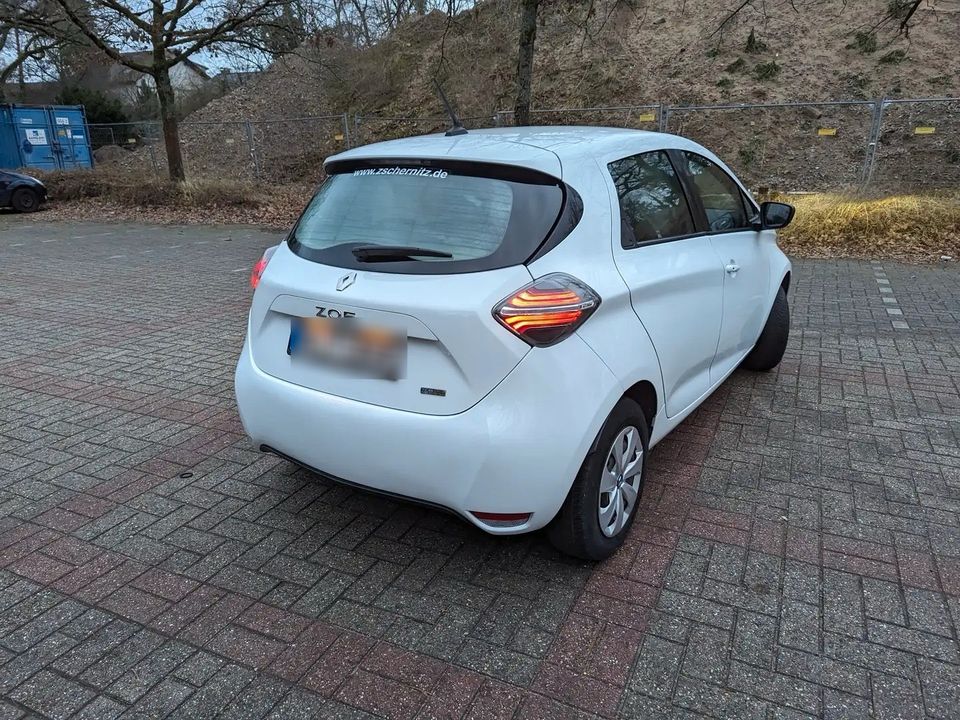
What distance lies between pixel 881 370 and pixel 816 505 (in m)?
2.51

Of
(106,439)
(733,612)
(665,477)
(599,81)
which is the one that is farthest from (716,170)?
(599,81)

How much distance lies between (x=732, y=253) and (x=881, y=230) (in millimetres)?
8523

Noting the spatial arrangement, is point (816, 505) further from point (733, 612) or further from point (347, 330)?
point (347, 330)

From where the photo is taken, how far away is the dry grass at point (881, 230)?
10469 millimetres

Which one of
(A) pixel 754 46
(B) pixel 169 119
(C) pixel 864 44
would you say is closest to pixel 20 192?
(B) pixel 169 119

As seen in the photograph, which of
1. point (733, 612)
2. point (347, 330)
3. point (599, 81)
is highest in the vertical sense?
point (599, 81)

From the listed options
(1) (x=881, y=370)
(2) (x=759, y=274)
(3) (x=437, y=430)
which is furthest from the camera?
(1) (x=881, y=370)

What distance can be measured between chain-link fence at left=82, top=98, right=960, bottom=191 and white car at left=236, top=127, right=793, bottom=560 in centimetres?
1180

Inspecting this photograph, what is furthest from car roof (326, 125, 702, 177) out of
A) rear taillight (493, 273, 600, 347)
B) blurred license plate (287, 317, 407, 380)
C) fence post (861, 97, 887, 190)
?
fence post (861, 97, 887, 190)

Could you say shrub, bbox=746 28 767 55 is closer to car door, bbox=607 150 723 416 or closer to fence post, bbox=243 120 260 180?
fence post, bbox=243 120 260 180

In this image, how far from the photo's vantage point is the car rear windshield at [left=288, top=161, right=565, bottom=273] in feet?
8.54

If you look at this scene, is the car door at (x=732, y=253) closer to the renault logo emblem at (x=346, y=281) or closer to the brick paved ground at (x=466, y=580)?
the brick paved ground at (x=466, y=580)

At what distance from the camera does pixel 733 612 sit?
2.59m

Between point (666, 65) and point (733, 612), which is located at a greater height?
point (666, 65)
